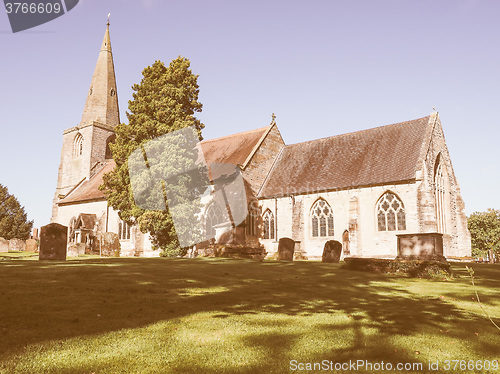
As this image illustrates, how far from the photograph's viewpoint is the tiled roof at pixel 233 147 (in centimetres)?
3281

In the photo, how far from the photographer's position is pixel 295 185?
101 ft

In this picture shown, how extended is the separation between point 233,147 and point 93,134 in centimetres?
1865

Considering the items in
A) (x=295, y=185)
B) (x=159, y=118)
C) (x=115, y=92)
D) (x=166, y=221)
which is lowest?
(x=166, y=221)

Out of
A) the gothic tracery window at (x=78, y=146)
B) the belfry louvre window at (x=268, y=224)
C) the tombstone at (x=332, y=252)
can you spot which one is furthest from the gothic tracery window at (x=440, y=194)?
the gothic tracery window at (x=78, y=146)

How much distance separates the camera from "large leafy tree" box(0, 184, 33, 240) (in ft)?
166

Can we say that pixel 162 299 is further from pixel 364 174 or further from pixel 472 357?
pixel 364 174

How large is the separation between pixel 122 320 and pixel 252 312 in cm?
222

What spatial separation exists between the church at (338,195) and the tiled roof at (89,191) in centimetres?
33

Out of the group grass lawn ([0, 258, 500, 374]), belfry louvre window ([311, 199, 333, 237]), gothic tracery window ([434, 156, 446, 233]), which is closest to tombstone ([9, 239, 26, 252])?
belfry louvre window ([311, 199, 333, 237])

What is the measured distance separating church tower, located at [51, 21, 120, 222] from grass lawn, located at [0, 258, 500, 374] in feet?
120

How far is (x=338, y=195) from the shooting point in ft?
94.3

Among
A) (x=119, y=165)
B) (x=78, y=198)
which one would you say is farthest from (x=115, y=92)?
(x=119, y=165)


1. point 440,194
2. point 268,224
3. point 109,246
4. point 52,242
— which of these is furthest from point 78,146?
point 440,194

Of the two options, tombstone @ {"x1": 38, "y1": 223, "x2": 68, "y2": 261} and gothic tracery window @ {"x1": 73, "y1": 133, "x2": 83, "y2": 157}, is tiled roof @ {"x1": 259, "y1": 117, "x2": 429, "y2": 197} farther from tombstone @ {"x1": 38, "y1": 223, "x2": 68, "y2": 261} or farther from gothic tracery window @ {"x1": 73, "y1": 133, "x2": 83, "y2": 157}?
gothic tracery window @ {"x1": 73, "y1": 133, "x2": 83, "y2": 157}
